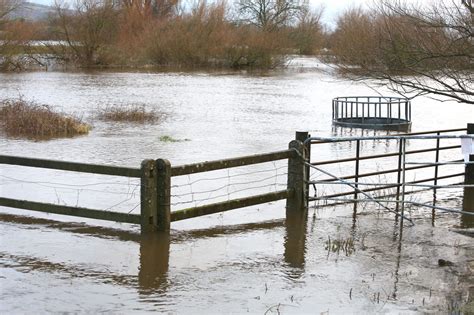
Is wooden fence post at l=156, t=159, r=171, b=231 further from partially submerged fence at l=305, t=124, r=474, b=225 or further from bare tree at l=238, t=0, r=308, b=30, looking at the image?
bare tree at l=238, t=0, r=308, b=30

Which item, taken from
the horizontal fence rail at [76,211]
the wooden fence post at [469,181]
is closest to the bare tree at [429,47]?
the wooden fence post at [469,181]

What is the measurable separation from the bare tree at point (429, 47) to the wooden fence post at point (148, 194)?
6172mm

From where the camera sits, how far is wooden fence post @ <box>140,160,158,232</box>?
8.48m

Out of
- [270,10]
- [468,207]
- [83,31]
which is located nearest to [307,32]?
[270,10]

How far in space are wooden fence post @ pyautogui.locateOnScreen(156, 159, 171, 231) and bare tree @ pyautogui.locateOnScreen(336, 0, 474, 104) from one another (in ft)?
19.7

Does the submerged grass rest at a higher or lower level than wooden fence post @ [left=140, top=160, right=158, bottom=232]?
higher

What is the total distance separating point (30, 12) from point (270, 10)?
37361 millimetres

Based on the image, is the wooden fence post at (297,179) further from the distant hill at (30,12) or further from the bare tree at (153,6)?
the bare tree at (153,6)

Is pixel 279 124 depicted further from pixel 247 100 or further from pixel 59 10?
pixel 59 10

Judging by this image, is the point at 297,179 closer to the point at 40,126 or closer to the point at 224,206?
the point at 224,206

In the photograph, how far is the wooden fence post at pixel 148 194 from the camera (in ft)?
27.8

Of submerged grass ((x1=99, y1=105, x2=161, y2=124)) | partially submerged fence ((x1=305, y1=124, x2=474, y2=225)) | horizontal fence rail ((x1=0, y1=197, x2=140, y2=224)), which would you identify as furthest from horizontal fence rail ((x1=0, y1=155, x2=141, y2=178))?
submerged grass ((x1=99, y1=105, x2=161, y2=124))

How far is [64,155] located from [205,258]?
10.7 metres

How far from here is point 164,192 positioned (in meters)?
8.59
